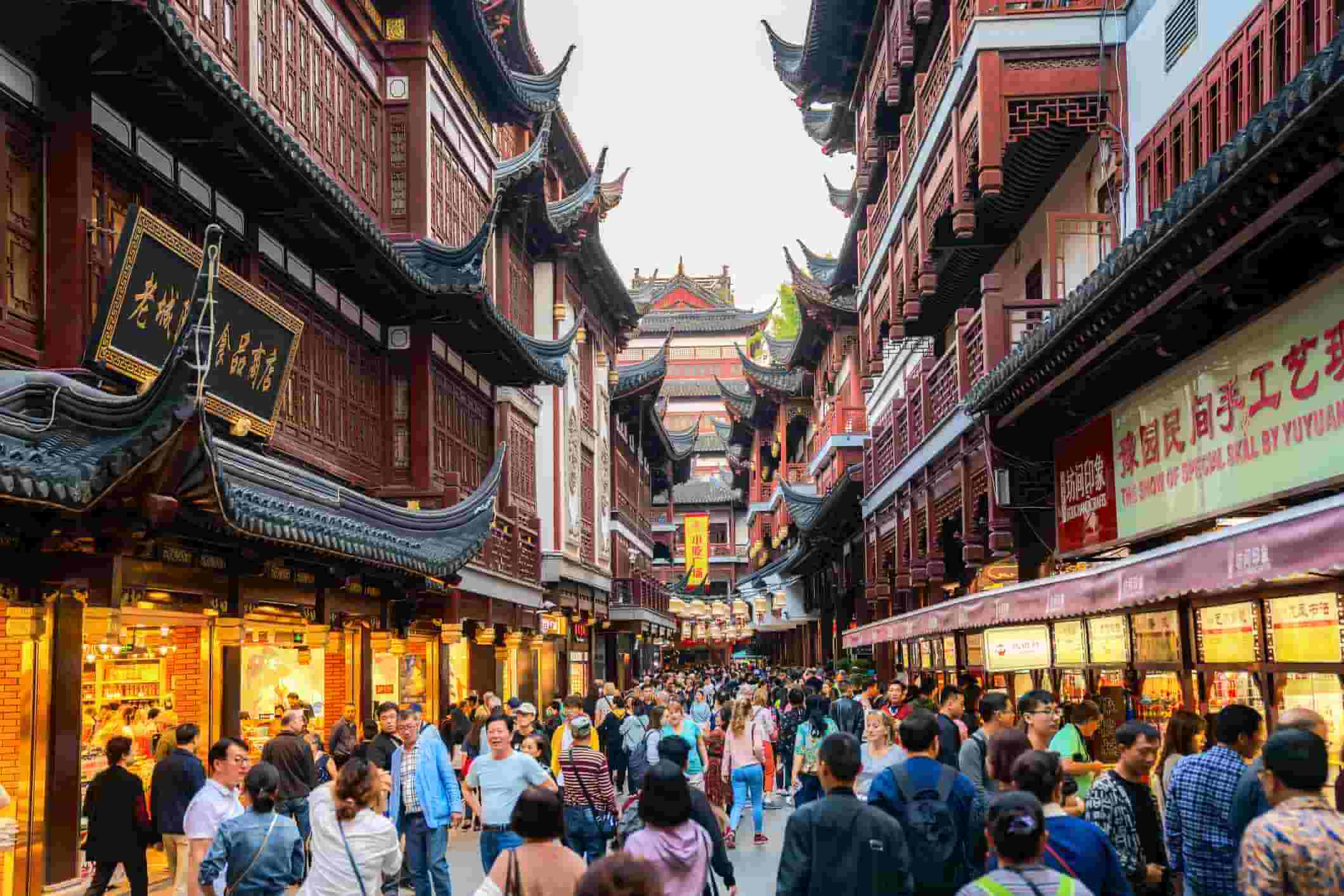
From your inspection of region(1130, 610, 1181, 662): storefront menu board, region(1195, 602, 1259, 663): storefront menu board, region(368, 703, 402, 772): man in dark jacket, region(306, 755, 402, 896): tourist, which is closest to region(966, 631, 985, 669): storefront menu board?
region(1130, 610, 1181, 662): storefront menu board

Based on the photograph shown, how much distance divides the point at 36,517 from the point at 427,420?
38.6 ft

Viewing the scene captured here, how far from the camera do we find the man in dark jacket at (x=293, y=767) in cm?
1237

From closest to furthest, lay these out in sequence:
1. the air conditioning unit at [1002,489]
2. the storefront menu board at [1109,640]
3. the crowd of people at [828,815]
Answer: the crowd of people at [828,815], the storefront menu board at [1109,640], the air conditioning unit at [1002,489]

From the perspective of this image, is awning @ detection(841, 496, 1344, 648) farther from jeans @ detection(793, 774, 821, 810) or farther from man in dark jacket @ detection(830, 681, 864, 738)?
man in dark jacket @ detection(830, 681, 864, 738)

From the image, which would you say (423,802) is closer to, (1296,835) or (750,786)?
(750,786)

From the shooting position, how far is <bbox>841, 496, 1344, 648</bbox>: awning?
7.09 metres

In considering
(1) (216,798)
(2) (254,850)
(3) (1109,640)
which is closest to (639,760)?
(3) (1109,640)

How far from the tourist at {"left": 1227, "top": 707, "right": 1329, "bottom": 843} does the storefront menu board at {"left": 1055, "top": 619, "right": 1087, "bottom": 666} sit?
26.6 ft

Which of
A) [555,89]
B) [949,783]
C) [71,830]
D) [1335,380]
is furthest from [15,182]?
[555,89]

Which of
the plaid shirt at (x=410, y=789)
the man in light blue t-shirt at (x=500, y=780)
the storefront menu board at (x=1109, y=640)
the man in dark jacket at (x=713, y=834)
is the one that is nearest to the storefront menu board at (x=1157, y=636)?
the storefront menu board at (x=1109, y=640)

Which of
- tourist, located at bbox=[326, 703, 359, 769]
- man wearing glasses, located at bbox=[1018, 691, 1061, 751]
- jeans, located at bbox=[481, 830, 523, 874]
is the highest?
man wearing glasses, located at bbox=[1018, 691, 1061, 751]

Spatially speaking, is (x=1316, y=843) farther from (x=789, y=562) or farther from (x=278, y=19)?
(x=789, y=562)

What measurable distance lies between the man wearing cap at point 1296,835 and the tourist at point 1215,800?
69.0 inches

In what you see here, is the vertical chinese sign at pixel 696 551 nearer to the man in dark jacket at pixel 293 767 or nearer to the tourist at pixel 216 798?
the man in dark jacket at pixel 293 767
